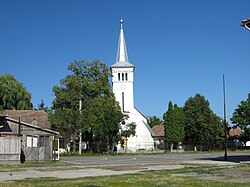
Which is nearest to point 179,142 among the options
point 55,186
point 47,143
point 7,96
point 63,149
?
point 63,149

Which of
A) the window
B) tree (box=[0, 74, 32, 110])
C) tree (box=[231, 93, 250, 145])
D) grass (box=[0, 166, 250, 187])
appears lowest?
grass (box=[0, 166, 250, 187])

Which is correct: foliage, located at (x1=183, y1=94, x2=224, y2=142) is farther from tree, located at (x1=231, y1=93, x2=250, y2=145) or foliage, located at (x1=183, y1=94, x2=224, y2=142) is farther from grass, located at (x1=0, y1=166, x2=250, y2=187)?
grass, located at (x1=0, y1=166, x2=250, y2=187)

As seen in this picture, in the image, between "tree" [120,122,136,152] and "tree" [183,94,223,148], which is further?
"tree" [183,94,223,148]

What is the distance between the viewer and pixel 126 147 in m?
70.0

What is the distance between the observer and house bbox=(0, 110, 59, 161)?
31.0 m

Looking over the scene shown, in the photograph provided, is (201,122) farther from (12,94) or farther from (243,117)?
(12,94)

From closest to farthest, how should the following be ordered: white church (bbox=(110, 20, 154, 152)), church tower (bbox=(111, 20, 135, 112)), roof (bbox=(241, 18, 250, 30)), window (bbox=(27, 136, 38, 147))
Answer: roof (bbox=(241, 18, 250, 30)), window (bbox=(27, 136, 38, 147)), white church (bbox=(110, 20, 154, 152)), church tower (bbox=(111, 20, 135, 112))

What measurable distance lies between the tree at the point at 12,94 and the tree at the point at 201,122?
1251 inches

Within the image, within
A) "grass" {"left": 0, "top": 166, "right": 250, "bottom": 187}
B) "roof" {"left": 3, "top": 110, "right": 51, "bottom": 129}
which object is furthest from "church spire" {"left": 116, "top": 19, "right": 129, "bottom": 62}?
"grass" {"left": 0, "top": 166, "right": 250, "bottom": 187}

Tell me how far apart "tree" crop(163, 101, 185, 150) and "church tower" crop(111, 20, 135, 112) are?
771 cm

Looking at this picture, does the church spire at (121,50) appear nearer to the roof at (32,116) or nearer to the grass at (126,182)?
the roof at (32,116)

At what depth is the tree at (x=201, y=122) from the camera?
73.0 m

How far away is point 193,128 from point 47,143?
45.2 meters

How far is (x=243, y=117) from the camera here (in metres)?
74.6
